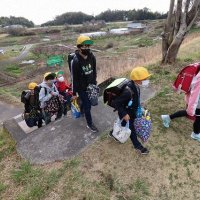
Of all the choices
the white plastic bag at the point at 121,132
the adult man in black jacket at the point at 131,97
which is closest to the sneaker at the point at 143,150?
the white plastic bag at the point at 121,132

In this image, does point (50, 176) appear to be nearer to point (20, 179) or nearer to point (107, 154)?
point (20, 179)

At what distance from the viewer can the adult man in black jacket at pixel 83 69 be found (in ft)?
12.8

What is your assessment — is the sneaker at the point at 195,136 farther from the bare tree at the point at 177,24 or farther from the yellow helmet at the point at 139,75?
the bare tree at the point at 177,24

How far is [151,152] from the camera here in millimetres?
4109

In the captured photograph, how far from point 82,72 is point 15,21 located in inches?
3293

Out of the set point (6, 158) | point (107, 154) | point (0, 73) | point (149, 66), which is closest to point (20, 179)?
point (6, 158)

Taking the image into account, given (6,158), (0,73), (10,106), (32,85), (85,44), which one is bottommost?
(0,73)

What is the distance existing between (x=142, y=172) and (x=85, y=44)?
2187mm

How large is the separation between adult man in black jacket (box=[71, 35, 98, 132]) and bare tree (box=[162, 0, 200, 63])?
14.7 ft

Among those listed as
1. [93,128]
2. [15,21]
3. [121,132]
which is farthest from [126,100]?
[15,21]

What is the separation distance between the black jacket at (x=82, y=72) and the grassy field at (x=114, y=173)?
104 cm

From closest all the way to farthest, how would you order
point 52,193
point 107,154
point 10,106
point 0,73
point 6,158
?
1. point 52,193
2. point 107,154
3. point 6,158
4. point 10,106
5. point 0,73

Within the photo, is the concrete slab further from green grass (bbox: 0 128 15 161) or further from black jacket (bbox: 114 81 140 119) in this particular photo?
black jacket (bbox: 114 81 140 119)

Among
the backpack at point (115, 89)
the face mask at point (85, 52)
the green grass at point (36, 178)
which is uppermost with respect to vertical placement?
the face mask at point (85, 52)
